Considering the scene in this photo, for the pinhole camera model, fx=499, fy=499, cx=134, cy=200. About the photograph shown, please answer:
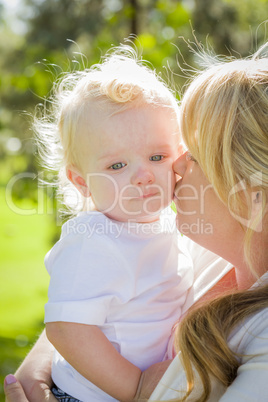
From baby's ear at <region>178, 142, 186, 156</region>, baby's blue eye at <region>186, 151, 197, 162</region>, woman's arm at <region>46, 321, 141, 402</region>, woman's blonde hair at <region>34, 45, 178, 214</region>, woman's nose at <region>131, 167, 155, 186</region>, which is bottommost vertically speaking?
woman's arm at <region>46, 321, 141, 402</region>

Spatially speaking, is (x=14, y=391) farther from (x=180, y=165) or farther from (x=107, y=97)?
(x=107, y=97)

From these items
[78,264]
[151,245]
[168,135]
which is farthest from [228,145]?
[78,264]

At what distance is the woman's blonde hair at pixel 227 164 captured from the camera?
1.65 m

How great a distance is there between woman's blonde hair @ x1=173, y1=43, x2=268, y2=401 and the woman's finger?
809mm

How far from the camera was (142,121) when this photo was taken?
2.05 metres

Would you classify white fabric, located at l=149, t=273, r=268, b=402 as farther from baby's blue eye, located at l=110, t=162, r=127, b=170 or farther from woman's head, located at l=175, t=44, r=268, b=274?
baby's blue eye, located at l=110, t=162, r=127, b=170

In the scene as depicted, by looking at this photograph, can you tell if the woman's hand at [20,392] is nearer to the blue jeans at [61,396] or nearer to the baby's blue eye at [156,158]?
the blue jeans at [61,396]

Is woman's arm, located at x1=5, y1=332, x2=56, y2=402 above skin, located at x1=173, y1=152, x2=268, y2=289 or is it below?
below

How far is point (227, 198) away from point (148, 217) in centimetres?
41

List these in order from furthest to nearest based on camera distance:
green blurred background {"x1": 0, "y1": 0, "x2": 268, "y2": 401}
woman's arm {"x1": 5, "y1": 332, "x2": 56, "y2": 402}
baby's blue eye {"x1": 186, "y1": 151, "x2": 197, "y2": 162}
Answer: green blurred background {"x1": 0, "y1": 0, "x2": 268, "y2": 401} < woman's arm {"x1": 5, "y1": 332, "x2": 56, "y2": 402} < baby's blue eye {"x1": 186, "y1": 151, "x2": 197, "y2": 162}

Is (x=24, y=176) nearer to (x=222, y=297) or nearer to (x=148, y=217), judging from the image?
(x=148, y=217)

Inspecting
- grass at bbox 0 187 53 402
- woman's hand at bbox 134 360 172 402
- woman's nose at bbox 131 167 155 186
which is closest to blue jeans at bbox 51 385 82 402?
woman's hand at bbox 134 360 172 402

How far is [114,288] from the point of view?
6.24 feet

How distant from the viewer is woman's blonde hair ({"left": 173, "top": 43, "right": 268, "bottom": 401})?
5.43 feet
